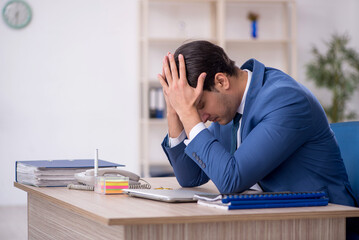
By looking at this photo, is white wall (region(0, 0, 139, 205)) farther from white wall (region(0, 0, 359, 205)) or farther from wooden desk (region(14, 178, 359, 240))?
wooden desk (region(14, 178, 359, 240))

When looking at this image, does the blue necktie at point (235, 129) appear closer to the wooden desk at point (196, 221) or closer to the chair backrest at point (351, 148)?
the chair backrest at point (351, 148)

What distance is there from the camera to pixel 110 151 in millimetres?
5375

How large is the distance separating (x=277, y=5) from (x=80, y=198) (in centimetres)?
465

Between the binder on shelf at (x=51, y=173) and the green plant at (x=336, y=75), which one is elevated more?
the green plant at (x=336, y=75)

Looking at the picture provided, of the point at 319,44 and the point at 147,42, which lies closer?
the point at 147,42

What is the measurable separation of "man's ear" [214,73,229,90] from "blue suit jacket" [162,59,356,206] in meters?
0.08

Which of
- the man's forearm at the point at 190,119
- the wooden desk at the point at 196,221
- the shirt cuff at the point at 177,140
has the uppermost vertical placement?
the man's forearm at the point at 190,119

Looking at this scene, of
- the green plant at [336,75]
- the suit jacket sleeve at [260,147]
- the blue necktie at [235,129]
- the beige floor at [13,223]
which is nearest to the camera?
the suit jacket sleeve at [260,147]

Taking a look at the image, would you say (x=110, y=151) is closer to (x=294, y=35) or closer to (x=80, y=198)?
(x=294, y=35)

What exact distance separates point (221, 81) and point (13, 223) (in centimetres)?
304

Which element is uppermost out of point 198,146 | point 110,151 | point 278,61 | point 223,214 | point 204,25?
point 204,25

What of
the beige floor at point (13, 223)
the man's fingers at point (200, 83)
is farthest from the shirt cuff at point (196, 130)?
the beige floor at point (13, 223)

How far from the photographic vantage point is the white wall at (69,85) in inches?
201

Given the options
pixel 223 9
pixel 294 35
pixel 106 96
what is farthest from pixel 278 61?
pixel 106 96
